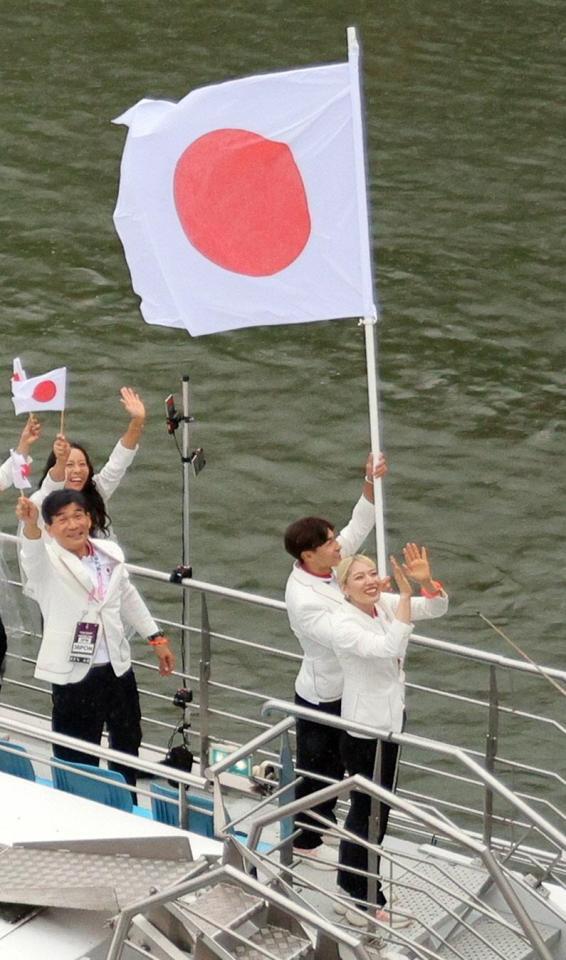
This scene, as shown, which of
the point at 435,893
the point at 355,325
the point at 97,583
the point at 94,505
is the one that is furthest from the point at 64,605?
the point at 355,325

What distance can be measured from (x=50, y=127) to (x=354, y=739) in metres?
17.2

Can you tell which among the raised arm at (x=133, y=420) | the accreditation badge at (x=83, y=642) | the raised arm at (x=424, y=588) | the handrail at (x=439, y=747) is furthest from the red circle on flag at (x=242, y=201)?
the handrail at (x=439, y=747)

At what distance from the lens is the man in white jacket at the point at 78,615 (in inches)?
339

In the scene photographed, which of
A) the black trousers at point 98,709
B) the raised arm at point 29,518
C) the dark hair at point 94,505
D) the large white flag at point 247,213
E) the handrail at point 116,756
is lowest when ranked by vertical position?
the black trousers at point 98,709

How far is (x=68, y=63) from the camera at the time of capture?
25.9m

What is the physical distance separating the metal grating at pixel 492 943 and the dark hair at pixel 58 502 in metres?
2.73

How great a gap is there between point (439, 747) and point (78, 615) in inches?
91.2

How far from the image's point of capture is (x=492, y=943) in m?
7.37

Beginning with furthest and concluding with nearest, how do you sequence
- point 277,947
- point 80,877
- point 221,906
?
1. point 80,877
2. point 221,906
3. point 277,947

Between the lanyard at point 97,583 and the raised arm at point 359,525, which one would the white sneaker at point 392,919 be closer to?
the raised arm at point 359,525

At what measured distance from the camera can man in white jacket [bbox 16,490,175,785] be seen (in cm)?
862

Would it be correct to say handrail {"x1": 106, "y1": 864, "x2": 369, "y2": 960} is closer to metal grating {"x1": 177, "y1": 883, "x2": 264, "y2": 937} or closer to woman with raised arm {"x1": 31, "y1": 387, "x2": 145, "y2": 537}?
metal grating {"x1": 177, "y1": 883, "x2": 264, "y2": 937}

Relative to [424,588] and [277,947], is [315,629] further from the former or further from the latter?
[277,947]

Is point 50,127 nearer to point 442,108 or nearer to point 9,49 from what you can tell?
point 9,49
